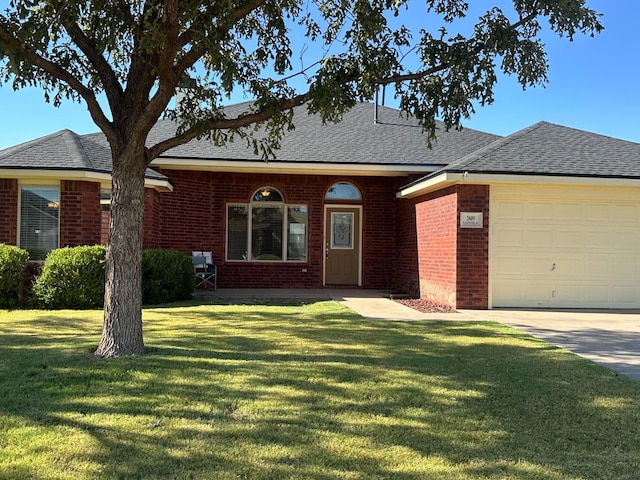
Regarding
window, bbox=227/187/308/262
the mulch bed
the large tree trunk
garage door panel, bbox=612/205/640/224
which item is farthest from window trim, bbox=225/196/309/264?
the large tree trunk

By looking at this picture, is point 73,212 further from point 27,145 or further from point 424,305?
point 424,305

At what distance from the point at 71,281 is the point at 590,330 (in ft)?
29.3

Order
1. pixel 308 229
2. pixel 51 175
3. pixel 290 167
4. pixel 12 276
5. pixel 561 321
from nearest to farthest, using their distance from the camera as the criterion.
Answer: pixel 561 321
pixel 12 276
pixel 51 175
pixel 290 167
pixel 308 229

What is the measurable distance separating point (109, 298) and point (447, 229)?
7254mm

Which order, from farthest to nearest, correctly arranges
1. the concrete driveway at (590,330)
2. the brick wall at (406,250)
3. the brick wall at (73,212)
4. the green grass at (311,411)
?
the brick wall at (406,250) < the brick wall at (73,212) < the concrete driveway at (590,330) < the green grass at (311,411)

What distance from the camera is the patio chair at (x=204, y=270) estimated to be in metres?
13.8

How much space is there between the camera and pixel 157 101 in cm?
584

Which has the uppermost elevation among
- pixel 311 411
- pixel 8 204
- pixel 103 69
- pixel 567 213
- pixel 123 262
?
pixel 103 69

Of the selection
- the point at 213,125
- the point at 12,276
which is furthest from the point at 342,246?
the point at 213,125

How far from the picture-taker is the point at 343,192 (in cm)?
1495

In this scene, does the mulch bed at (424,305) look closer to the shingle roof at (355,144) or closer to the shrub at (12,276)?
the shingle roof at (355,144)

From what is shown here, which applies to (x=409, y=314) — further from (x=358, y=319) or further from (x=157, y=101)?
(x=157, y=101)

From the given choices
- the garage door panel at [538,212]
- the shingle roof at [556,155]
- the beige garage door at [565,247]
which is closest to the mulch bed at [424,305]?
the beige garage door at [565,247]

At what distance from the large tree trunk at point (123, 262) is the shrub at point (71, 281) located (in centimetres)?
450
